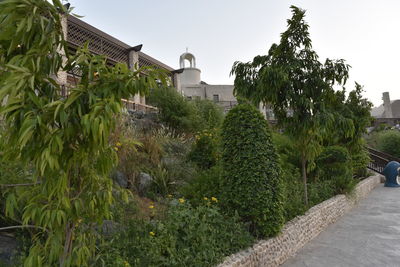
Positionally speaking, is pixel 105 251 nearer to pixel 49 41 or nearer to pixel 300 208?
pixel 49 41

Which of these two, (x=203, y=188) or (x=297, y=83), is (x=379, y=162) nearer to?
(x=297, y=83)

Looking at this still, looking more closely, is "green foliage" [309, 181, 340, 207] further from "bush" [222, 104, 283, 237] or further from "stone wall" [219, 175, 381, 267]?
"bush" [222, 104, 283, 237]

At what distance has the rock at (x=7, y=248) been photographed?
8.75 ft

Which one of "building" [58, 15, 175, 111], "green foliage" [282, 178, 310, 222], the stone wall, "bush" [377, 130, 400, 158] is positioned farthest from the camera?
"bush" [377, 130, 400, 158]

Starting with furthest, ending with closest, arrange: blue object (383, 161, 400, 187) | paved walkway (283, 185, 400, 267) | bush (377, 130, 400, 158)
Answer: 1. bush (377, 130, 400, 158)
2. blue object (383, 161, 400, 187)
3. paved walkway (283, 185, 400, 267)

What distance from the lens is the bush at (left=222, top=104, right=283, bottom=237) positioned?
142 inches

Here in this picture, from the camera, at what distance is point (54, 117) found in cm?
123

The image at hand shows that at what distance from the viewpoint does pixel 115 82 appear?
1.44 m

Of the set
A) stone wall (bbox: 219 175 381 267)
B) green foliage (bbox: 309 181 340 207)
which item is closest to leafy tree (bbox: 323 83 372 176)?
green foliage (bbox: 309 181 340 207)

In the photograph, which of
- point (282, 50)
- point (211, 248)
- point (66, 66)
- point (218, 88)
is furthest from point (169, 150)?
point (218, 88)

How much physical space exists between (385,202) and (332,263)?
216 inches

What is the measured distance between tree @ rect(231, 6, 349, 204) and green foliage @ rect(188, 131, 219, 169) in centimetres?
135

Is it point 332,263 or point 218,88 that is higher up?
point 218,88

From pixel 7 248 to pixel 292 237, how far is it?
3.60 m
